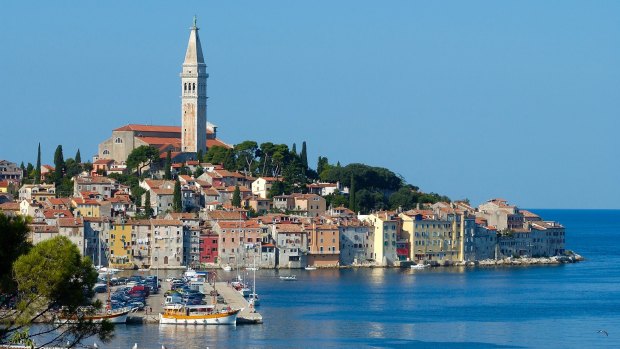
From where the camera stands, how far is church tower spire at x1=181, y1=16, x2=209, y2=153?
242ft

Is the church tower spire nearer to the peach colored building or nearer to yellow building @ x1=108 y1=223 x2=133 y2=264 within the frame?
the peach colored building

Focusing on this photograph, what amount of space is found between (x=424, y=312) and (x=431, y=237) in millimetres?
20375

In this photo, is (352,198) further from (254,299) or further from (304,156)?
(254,299)

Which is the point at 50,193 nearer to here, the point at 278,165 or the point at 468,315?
the point at 278,165

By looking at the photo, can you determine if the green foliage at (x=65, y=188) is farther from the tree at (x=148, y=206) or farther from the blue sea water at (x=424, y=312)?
the blue sea water at (x=424, y=312)

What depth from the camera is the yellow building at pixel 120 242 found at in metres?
60.4

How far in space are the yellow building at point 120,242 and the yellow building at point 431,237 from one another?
476 inches

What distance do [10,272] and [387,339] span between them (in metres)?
20.8

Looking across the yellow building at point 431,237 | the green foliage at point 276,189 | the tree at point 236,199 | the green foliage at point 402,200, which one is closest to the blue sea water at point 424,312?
the yellow building at point 431,237

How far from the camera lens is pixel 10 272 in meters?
18.5

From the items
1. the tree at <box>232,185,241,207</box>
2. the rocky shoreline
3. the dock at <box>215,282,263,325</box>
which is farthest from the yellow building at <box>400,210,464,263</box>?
the dock at <box>215,282,263,325</box>

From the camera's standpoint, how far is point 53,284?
1831 centimetres

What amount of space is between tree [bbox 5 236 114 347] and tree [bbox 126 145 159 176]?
166 ft

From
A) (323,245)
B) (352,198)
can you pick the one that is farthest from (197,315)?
(352,198)
